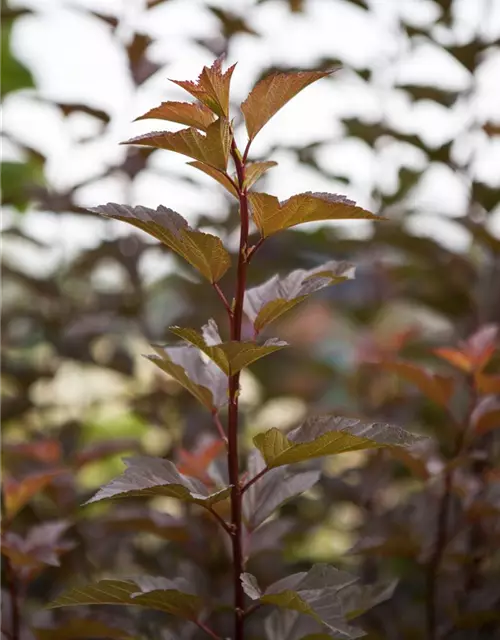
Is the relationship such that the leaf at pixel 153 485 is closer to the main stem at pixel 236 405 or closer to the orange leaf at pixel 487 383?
the main stem at pixel 236 405

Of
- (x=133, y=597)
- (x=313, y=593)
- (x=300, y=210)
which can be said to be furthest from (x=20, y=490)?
(x=300, y=210)

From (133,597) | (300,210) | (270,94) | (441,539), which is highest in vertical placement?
(270,94)

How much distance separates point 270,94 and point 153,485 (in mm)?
390

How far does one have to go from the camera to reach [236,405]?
80 cm

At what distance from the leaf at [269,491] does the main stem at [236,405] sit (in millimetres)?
76

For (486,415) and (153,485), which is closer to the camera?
(153,485)

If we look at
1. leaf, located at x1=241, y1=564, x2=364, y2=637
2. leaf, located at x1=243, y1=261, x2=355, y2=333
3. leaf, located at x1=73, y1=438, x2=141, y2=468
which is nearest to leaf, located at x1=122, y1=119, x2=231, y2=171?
leaf, located at x1=243, y1=261, x2=355, y2=333

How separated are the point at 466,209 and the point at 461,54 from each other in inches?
14.1

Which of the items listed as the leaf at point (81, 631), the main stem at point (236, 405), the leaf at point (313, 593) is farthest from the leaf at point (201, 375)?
the leaf at point (81, 631)

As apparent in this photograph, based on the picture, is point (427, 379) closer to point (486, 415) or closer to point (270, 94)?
point (486, 415)

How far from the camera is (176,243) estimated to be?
2.45ft

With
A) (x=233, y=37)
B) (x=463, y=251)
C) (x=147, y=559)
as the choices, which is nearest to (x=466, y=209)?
(x=463, y=251)

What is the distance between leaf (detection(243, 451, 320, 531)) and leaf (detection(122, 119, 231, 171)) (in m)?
0.36

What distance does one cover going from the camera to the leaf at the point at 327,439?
28.0 inches
